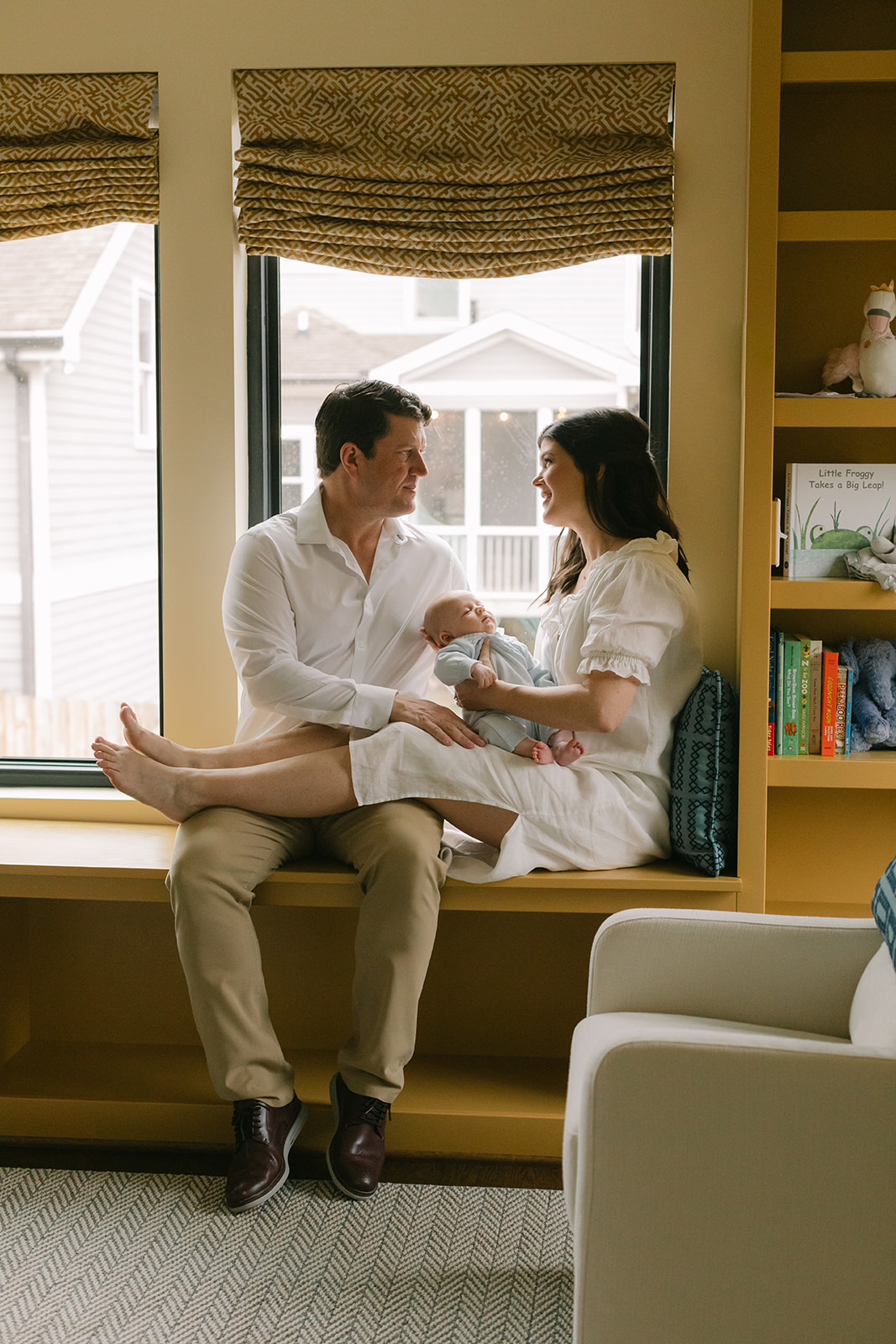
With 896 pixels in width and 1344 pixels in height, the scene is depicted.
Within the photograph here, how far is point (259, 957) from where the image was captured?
2.11 m

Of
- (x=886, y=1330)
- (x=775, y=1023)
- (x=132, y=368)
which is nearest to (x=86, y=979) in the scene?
(x=132, y=368)

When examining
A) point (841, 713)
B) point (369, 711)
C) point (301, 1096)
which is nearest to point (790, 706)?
point (841, 713)

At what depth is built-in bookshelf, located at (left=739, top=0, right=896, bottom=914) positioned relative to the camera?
84.7 inches

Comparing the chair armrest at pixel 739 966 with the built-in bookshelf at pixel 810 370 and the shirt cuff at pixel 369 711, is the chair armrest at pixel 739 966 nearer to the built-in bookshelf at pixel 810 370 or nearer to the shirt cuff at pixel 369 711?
the built-in bookshelf at pixel 810 370

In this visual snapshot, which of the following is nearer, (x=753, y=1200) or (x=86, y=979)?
(x=753, y=1200)

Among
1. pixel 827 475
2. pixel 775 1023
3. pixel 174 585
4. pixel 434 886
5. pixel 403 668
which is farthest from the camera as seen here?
pixel 174 585

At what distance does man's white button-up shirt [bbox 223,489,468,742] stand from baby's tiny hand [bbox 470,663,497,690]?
262mm

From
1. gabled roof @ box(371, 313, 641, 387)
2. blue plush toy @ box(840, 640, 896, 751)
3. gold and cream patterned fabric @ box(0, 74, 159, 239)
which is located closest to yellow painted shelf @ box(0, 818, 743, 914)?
blue plush toy @ box(840, 640, 896, 751)

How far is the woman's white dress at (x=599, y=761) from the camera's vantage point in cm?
217

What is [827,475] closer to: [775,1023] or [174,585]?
[775,1023]

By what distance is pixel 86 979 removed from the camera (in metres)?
2.68

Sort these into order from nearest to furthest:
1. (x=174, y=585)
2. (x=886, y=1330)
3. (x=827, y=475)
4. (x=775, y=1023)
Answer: (x=886, y=1330) → (x=775, y=1023) → (x=827, y=475) → (x=174, y=585)

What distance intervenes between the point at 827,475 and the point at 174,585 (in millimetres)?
1561

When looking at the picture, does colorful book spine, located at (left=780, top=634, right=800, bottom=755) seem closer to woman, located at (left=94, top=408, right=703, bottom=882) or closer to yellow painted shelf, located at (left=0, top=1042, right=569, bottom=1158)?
woman, located at (left=94, top=408, right=703, bottom=882)
